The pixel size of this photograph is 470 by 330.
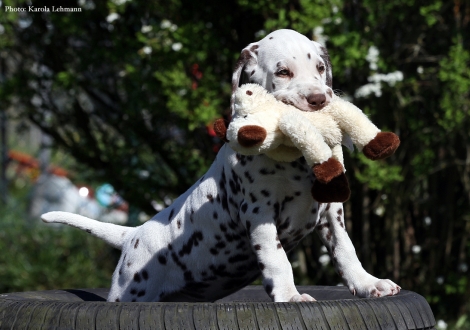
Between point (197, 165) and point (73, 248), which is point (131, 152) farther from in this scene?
point (73, 248)

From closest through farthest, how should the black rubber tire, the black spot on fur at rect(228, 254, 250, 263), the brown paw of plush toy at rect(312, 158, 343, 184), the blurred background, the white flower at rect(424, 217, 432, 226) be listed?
the black rubber tire → the brown paw of plush toy at rect(312, 158, 343, 184) → the black spot on fur at rect(228, 254, 250, 263) → the blurred background → the white flower at rect(424, 217, 432, 226)

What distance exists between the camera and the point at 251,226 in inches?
111

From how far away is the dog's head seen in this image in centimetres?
275

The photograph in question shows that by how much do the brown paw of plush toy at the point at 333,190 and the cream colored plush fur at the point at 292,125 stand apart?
0.39 ft

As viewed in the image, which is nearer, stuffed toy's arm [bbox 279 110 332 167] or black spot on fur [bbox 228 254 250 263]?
stuffed toy's arm [bbox 279 110 332 167]

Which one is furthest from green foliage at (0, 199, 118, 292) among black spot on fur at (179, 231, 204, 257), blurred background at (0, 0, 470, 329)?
black spot on fur at (179, 231, 204, 257)

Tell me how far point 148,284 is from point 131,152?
2896mm

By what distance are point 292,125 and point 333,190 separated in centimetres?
29

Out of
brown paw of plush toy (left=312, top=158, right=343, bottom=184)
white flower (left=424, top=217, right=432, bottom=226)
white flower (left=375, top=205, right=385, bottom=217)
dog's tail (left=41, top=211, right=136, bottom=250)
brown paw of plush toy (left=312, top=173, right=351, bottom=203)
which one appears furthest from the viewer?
white flower (left=424, top=217, right=432, bottom=226)

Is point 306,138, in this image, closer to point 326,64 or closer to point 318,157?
point 318,157

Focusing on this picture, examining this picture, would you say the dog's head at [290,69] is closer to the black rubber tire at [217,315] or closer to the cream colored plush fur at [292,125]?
the cream colored plush fur at [292,125]

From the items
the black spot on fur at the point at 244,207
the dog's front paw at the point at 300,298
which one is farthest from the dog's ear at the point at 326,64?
the dog's front paw at the point at 300,298

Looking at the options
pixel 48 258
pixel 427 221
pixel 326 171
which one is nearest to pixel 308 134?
pixel 326 171

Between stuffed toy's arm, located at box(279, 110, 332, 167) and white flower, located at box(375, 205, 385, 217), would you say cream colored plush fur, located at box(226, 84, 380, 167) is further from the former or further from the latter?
white flower, located at box(375, 205, 385, 217)
